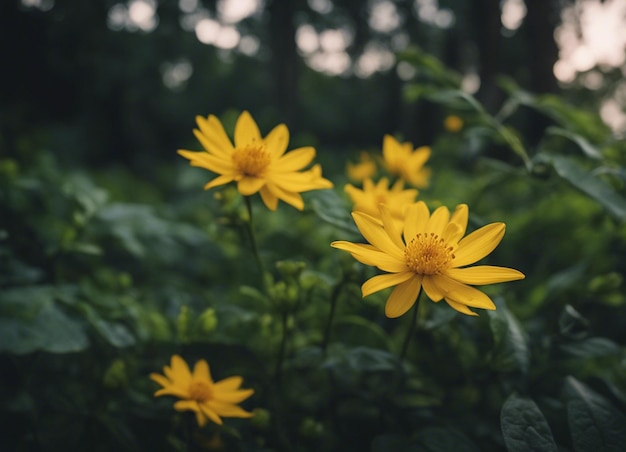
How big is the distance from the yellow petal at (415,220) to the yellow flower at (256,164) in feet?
0.54

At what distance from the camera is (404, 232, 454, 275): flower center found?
875 mm

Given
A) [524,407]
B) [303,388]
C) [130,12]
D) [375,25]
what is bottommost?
[303,388]

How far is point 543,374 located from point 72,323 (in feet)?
3.44

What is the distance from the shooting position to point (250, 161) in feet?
3.34

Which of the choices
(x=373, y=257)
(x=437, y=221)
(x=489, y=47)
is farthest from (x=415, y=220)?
(x=489, y=47)

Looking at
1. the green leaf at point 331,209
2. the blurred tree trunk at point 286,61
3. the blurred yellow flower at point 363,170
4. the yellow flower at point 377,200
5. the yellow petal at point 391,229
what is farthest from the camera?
the blurred tree trunk at point 286,61

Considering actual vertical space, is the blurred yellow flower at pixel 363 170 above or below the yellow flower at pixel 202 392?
above

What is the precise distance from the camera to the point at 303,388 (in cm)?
126

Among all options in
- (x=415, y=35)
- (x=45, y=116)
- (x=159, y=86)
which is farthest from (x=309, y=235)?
(x=415, y=35)

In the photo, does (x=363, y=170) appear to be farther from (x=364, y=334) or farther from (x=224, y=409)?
(x=224, y=409)

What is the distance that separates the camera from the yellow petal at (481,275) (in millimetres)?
853

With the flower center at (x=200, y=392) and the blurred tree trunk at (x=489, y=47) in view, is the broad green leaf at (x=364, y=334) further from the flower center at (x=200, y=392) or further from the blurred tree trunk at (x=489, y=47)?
the blurred tree trunk at (x=489, y=47)

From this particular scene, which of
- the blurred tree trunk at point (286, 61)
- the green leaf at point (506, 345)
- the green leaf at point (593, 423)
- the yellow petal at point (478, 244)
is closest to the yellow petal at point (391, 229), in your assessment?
the yellow petal at point (478, 244)

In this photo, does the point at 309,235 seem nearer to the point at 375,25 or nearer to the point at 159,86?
the point at 159,86
